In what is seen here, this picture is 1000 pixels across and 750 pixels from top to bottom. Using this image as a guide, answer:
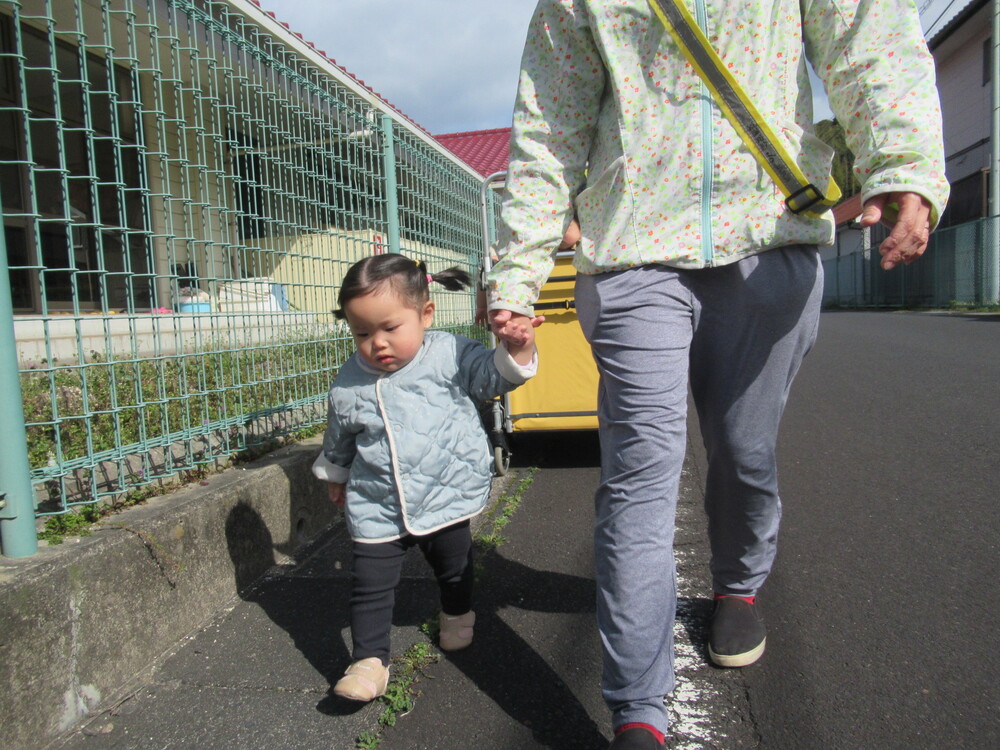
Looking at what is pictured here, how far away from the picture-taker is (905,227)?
154 cm

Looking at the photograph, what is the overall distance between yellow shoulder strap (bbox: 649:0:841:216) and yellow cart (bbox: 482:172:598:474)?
2.58 meters

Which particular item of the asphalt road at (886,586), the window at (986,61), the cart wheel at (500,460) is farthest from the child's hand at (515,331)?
the window at (986,61)

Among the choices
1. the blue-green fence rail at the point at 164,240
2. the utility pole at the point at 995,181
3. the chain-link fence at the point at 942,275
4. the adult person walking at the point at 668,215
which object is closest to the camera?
the adult person walking at the point at 668,215

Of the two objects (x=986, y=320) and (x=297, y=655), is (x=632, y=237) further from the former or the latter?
(x=986, y=320)

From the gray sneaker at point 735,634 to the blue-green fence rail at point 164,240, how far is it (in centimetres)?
190

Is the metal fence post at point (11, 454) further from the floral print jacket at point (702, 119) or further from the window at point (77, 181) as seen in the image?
the floral print jacket at point (702, 119)

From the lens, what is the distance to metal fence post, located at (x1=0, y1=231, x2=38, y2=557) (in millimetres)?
2020

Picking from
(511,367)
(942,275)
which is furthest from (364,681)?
(942,275)

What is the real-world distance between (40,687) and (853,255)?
105 ft

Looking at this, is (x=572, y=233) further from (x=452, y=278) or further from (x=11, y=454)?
(x=11, y=454)

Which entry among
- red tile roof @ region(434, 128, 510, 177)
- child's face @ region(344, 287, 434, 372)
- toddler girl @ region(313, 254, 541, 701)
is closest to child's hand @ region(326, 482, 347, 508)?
toddler girl @ region(313, 254, 541, 701)

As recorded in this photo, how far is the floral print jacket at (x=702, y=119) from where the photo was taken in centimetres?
169

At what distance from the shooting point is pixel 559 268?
4.24m

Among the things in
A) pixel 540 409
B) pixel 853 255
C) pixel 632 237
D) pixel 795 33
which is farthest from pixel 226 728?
pixel 853 255
